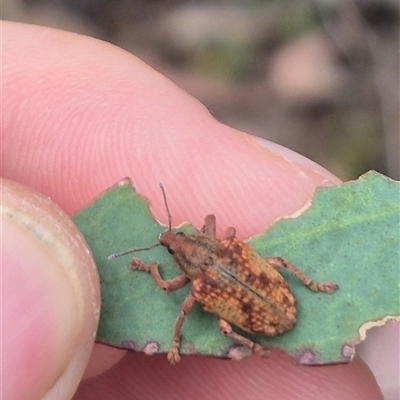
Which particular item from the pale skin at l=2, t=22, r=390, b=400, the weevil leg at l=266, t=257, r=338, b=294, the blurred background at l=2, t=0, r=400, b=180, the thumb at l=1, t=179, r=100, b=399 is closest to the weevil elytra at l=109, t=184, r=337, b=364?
the weevil leg at l=266, t=257, r=338, b=294

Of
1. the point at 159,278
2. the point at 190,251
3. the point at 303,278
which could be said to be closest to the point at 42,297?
the point at 159,278

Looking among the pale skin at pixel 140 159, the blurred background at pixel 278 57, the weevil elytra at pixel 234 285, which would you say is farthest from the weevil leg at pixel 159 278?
the blurred background at pixel 278 57

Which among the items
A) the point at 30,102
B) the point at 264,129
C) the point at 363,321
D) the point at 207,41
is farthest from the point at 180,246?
the point at 207,41

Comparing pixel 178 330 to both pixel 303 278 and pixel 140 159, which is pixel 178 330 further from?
pixel 140 159

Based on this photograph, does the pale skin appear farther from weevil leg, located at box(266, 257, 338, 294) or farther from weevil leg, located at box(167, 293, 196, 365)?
weevil leg, located at box(167, 293, 196, 365)

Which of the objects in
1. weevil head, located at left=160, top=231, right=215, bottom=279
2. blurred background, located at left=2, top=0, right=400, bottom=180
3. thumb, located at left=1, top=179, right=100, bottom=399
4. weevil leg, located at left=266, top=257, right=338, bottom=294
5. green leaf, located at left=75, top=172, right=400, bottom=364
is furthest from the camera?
blurred background, located at left=2, top=0, right=400, bottom=180

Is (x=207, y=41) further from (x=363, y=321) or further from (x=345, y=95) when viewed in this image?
(x=363, y=321)

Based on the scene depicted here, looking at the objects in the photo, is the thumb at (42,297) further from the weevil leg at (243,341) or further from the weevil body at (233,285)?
the weevil leg at (243,341)

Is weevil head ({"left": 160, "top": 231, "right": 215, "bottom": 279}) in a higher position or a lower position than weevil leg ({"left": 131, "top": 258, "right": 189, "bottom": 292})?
higher
